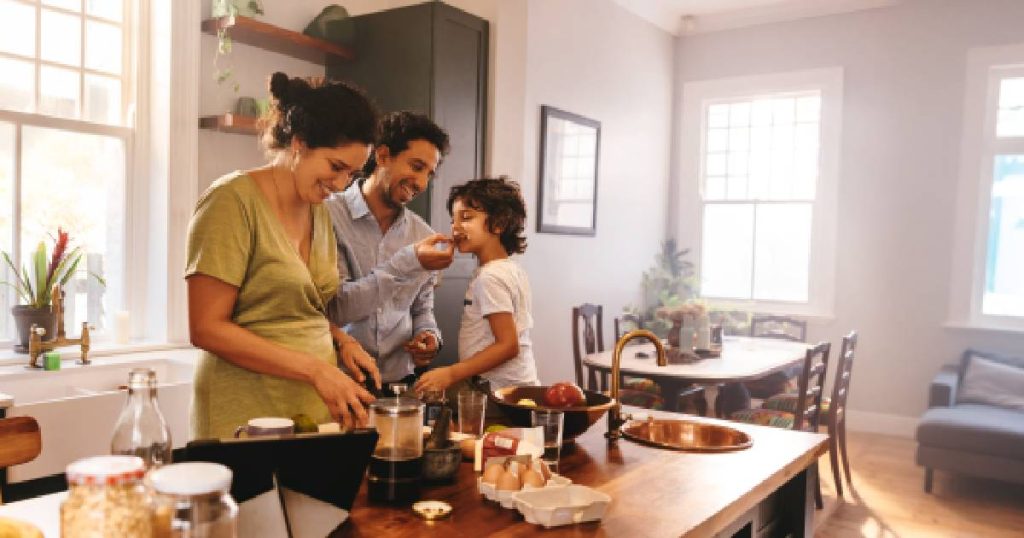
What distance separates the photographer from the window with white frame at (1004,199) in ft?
18.8

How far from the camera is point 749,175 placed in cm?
685

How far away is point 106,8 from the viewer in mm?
3545

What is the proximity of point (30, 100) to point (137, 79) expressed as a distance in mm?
445

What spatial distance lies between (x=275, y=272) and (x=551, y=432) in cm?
68

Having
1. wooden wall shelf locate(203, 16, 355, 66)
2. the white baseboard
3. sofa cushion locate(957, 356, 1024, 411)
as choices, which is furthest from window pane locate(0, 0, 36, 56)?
the white baseboard

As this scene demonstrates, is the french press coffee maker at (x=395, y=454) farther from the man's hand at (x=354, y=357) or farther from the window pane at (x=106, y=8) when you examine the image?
the window pane at (x=106, y=8)

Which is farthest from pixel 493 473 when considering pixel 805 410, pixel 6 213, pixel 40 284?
pixel 805 410

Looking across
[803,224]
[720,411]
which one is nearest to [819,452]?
[720,411]

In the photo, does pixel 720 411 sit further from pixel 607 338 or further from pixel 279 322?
pixel 279 322

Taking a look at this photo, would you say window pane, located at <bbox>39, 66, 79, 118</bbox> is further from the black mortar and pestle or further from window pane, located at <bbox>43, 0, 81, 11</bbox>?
the black mortar and pestle

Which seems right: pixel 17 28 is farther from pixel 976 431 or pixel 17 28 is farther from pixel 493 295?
pixel 976 431

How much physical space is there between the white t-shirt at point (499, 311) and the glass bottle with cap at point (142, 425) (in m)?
1.39

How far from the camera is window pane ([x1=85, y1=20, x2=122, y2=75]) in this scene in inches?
137

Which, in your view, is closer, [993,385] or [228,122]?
[228,122]
